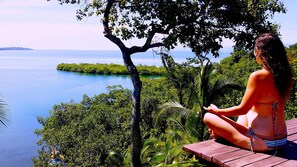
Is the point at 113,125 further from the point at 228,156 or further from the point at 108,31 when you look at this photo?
the point at 228,156

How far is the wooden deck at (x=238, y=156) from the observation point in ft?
8.96

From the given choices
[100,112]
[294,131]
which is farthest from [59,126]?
[294,131]

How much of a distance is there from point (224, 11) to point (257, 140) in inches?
174

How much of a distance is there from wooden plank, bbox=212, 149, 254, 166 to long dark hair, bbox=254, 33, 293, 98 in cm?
62

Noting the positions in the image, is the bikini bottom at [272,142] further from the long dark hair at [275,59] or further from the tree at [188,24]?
the tree at [188,24]

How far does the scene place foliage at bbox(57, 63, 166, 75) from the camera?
50750 millimetres

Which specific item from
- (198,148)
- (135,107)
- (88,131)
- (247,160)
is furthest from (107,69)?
(247,160)

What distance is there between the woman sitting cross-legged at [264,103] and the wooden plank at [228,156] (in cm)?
7

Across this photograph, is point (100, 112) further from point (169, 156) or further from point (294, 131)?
point (294, 131)

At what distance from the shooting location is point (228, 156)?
9.41 feet

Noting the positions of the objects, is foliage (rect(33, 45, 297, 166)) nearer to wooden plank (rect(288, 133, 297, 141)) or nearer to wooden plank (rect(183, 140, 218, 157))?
wooden plank (rect(288, 133, 297, 141))

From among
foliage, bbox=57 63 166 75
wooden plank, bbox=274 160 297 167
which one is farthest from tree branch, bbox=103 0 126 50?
foliage, bbox=57 63 166 75

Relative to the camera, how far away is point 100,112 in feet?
49.9

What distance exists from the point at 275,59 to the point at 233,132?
76 centimetres
